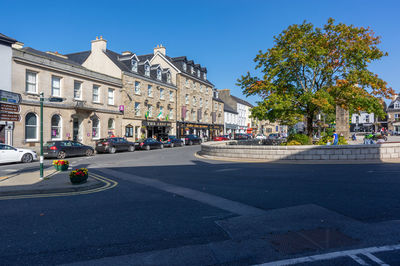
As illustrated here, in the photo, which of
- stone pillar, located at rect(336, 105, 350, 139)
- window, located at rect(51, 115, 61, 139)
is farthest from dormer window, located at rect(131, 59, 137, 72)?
stone pillar, located at rect(336, 105, 350, 139)

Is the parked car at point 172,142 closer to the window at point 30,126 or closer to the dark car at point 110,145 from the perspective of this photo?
the dark car at point 110,145

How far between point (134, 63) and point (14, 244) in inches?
1389

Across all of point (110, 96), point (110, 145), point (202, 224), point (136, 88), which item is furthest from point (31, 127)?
point (202, 224)

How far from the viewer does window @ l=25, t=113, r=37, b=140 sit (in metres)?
23.9

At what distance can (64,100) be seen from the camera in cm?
2633

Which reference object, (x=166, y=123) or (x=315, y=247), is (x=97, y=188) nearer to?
(x=315, y=247)

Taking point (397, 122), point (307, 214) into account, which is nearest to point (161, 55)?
point (307, 214)

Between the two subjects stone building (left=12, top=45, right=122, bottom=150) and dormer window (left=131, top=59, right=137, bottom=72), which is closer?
stone building (left=12, top=45, right=122, bottom=150)

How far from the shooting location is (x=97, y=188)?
9.09m

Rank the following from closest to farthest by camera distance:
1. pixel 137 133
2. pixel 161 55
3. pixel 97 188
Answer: pixel 97 188 → pixel 137 133 → pixel 161 55

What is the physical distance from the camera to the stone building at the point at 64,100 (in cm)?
2355

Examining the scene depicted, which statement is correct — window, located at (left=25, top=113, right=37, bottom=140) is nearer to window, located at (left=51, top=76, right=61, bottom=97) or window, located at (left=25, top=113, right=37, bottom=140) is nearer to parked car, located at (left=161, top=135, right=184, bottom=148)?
window, located at (left=51, top=76, right=61, bottom=97)

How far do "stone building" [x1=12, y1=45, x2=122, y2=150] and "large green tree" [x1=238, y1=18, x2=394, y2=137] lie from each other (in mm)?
16975

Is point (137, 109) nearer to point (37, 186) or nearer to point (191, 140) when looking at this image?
point (191, 140)
